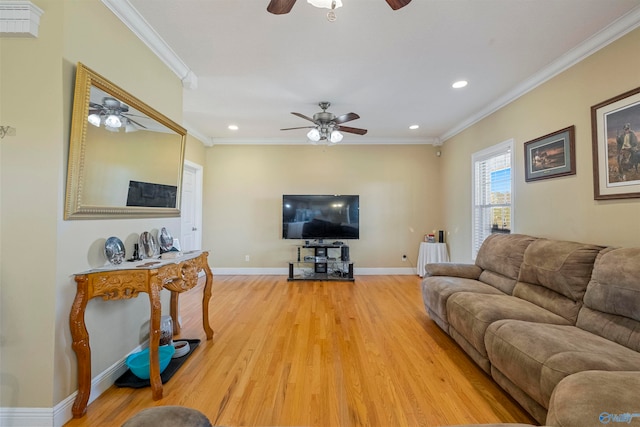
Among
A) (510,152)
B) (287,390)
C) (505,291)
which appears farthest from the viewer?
(510,152)

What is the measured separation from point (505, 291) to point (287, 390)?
2270mm

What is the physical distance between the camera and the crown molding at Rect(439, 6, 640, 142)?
6.40 ft

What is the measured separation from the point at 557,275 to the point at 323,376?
2033 millimetres

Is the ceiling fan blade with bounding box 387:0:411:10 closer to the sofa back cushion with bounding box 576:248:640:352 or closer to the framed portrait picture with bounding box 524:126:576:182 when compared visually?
the sofa back cushion with bounding box 576:248:640:352

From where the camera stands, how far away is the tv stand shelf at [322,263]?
4867 millimetres

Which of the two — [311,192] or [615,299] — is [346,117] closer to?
[311,192]

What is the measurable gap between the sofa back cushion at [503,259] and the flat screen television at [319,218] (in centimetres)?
232

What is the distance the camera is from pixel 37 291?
1.50m

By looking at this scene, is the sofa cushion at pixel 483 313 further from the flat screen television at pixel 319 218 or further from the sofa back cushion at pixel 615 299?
the flat screen television at pixel 319 218

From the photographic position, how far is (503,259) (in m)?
2.73

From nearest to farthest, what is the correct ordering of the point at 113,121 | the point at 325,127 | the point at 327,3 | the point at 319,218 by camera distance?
the point at 327,3, the point at 113,121, the point at 325,127, the point at 319,218

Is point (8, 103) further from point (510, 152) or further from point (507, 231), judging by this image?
point (507, 231)

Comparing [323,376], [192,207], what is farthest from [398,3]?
[192,207]

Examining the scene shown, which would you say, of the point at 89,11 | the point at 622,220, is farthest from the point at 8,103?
the point at 622,220
